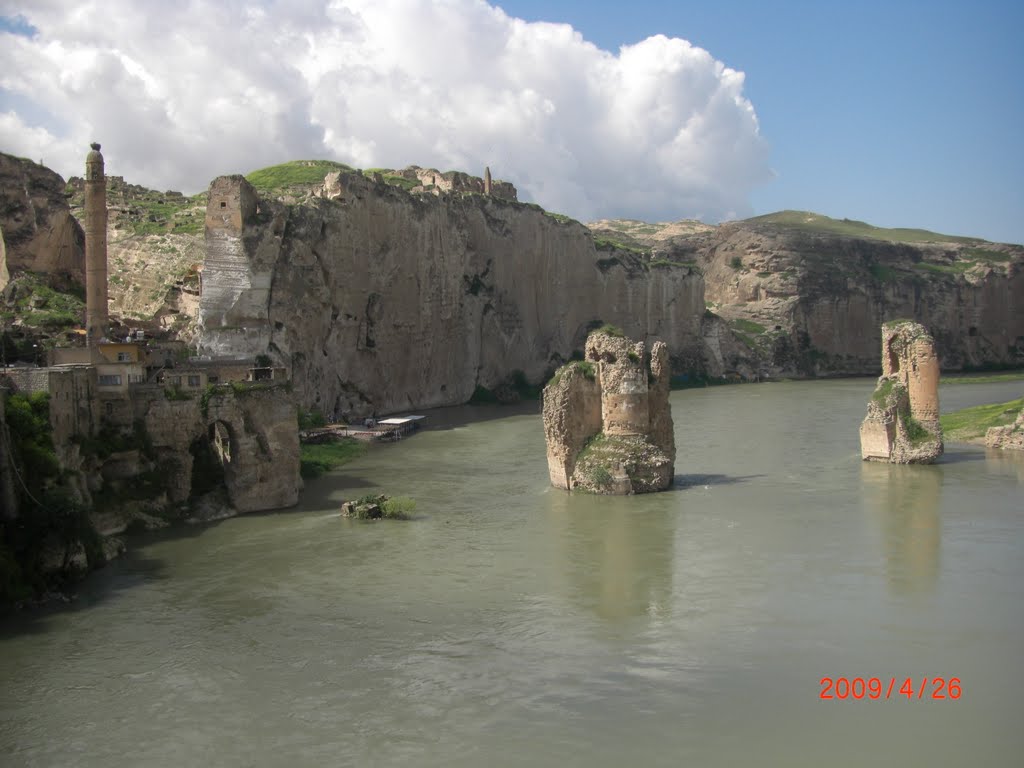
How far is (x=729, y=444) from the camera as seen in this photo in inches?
1761

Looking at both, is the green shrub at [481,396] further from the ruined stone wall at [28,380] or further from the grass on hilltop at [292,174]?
the ruined stone wall at [28,380]

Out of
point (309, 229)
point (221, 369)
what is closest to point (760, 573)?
point (221, 369)

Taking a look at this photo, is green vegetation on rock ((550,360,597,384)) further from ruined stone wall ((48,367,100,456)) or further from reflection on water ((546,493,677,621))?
ruined stone wall ((48,367,100,456))

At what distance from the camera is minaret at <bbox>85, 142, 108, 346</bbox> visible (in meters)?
37.6

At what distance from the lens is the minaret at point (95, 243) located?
37594mm

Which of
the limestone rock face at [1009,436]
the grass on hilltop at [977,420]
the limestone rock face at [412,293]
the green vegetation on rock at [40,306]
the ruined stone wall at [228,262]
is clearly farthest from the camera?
the limestone rock face at [412,293]

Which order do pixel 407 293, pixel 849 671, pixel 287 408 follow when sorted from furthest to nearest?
pixel 407 293, pixel 287 408, pixel 849 671

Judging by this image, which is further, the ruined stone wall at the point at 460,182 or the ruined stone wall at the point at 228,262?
the ruined stone wall at the point at 460,182

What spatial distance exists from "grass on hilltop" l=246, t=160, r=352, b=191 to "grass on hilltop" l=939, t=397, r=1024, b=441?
4229cm

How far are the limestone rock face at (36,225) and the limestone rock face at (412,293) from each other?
7501mm

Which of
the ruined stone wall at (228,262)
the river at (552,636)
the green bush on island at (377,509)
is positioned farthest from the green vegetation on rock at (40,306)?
the green bush on island at (377,509)

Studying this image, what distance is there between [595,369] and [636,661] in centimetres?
1567

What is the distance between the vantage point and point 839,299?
10462 cm

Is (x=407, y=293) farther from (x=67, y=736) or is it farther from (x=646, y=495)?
(x=67, y=736)
